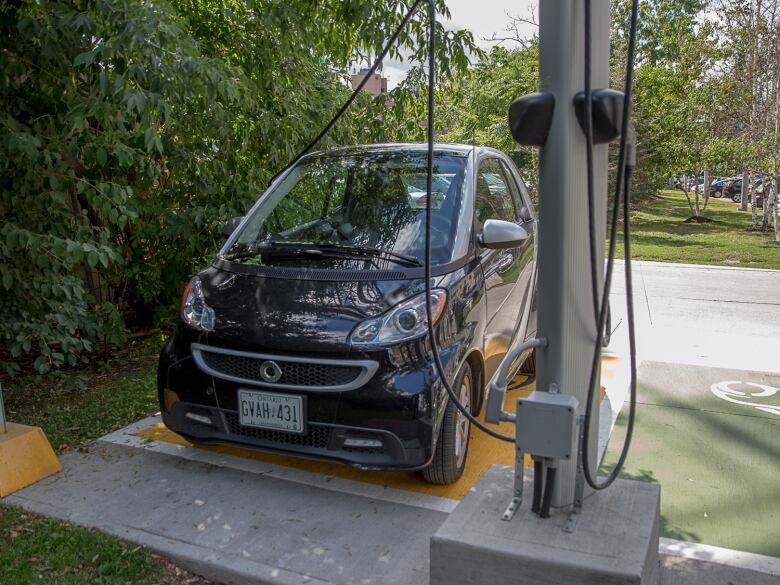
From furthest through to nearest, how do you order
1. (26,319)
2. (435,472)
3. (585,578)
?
(26,319) < (435,472) < (585,578)

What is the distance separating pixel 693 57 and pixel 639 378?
1819 cm

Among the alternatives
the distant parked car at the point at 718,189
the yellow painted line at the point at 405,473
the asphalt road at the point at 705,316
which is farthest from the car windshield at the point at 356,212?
the distant parked car at the point at 718,189

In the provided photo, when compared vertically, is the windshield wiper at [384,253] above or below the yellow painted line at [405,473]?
above

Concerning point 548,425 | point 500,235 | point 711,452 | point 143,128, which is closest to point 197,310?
point 143,128

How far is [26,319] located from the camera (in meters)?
4.57

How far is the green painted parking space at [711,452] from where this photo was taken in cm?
333

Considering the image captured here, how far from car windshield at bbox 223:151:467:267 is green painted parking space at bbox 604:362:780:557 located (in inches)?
67.4

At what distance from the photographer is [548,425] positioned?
7.70 feet

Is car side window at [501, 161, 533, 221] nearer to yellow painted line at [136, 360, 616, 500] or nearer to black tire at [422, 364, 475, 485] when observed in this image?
yellow painted line at [136, 360, 616, 500]

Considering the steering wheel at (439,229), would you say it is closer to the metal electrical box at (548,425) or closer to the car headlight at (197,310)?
the car headlight at (197,310)

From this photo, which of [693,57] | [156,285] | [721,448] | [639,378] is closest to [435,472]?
[721,448]

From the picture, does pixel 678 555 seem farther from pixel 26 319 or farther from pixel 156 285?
pixel 156 285

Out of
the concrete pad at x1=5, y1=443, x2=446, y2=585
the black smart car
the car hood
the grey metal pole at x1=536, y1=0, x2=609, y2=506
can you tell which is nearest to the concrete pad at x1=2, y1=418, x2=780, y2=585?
the concrete pad at x1=5, y1=443, x2=446, y2=585

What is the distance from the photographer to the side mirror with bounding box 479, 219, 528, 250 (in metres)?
3.77
